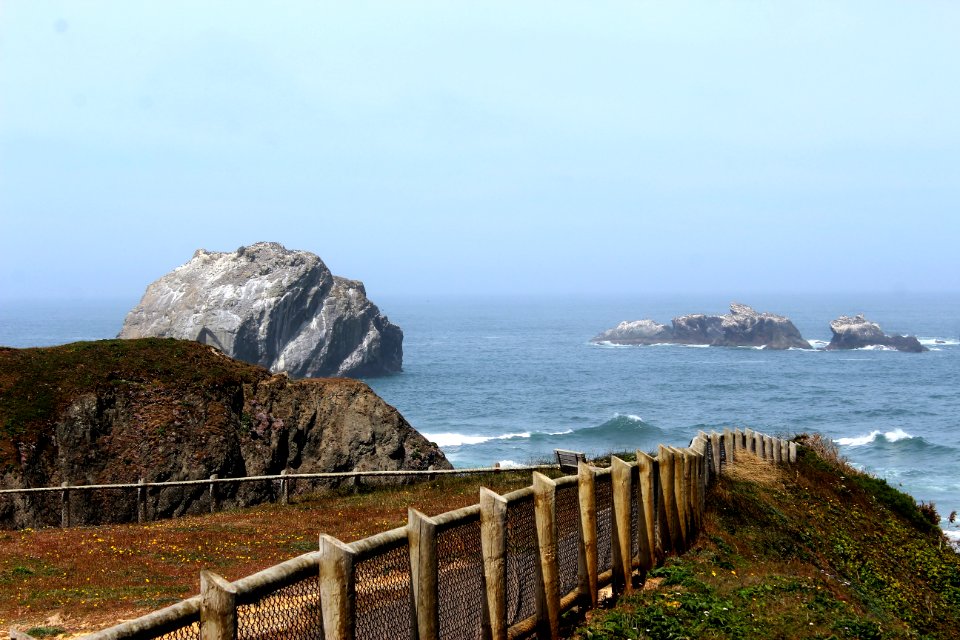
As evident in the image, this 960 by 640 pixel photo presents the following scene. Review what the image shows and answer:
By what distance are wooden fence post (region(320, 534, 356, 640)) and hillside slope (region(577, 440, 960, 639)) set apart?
4261mm

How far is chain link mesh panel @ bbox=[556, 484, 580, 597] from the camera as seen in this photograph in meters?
11.6

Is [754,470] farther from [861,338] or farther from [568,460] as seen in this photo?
[861,338]

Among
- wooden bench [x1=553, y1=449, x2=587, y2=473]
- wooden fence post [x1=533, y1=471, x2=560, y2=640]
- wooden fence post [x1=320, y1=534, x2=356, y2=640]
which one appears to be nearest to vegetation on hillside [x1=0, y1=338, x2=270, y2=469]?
wooden bench [x1=553, y1=449, x2=587, y2=473]

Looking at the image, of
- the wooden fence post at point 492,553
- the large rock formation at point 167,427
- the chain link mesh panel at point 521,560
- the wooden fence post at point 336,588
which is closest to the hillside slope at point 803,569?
the chain link mesh panel at point 521,560

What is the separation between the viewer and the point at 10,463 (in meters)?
27.7

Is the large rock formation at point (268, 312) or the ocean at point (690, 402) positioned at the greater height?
the large rock formation at point (268, 312)

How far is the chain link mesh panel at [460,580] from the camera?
936 centimetres

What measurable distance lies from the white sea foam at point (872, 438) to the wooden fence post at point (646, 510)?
246 ft

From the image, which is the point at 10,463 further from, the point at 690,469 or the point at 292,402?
the point at 690,469

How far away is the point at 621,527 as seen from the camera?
12.9 metres

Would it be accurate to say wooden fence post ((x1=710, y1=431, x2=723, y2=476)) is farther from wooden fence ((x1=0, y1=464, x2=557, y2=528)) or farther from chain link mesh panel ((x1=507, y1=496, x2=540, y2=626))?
chain link mesh panel ((x1=507, y1=496, x2=540, y2=626))

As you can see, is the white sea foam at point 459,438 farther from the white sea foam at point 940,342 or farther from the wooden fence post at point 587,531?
the white sea foam at point 940,342

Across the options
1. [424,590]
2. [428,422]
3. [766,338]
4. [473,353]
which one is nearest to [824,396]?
[428,422]

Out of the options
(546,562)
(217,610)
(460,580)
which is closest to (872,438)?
(546,562)
